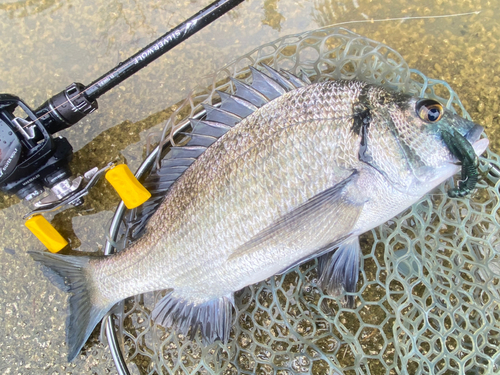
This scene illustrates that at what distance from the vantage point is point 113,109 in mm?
2131

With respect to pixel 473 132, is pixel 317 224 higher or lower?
lower

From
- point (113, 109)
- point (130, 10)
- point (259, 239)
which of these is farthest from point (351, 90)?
point (130, 10)

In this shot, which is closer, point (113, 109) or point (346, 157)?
point (346, 157)

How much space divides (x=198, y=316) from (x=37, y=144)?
45.8 inches

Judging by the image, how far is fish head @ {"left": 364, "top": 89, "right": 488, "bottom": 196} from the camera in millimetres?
1332

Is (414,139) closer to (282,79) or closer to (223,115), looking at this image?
(282,79)

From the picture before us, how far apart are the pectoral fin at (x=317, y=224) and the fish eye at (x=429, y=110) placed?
14.0 inches

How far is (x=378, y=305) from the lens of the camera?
183cm

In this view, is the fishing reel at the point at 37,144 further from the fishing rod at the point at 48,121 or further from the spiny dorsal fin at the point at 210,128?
the spiny dorsal fin at the point at 210,128

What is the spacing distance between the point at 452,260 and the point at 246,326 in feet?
3.67

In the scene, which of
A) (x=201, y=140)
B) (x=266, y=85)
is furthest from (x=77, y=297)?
(x=266, y=85)

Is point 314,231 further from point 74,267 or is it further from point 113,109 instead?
point 113,109

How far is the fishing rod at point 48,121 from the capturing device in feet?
5.10

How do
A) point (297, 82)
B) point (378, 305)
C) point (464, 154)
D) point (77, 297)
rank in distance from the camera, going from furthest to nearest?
point (378, 305) → point (77, 297) → point (297, 82) → point (464, 154)
